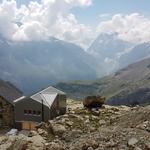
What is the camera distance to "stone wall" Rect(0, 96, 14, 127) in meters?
86.6

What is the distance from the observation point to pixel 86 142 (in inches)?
1089

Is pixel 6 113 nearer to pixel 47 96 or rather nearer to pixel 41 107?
pixel 41 107

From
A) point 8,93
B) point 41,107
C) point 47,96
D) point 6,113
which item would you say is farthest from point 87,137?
point 8,93

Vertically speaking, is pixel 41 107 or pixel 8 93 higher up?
pixel 8 93

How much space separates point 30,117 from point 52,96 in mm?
6474

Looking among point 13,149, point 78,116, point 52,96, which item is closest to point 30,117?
point 52,96

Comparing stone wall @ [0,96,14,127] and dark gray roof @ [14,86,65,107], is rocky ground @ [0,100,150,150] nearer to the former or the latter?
dark gray roof @ [14,86,65,107]

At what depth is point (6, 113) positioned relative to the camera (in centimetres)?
8906

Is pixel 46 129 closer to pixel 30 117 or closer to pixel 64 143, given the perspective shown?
pixel 64 143

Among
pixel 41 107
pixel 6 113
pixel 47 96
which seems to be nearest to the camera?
pixel 41 107

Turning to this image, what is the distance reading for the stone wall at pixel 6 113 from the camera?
284 ft

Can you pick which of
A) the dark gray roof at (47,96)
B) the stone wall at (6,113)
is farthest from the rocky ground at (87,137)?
the stone wall at (6,113)

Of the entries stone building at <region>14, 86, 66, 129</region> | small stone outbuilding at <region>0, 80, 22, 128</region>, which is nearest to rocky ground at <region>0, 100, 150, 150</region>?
stone building at <region>14, 86, 66, 129</region>

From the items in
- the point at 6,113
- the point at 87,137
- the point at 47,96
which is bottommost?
the point at 87,137
